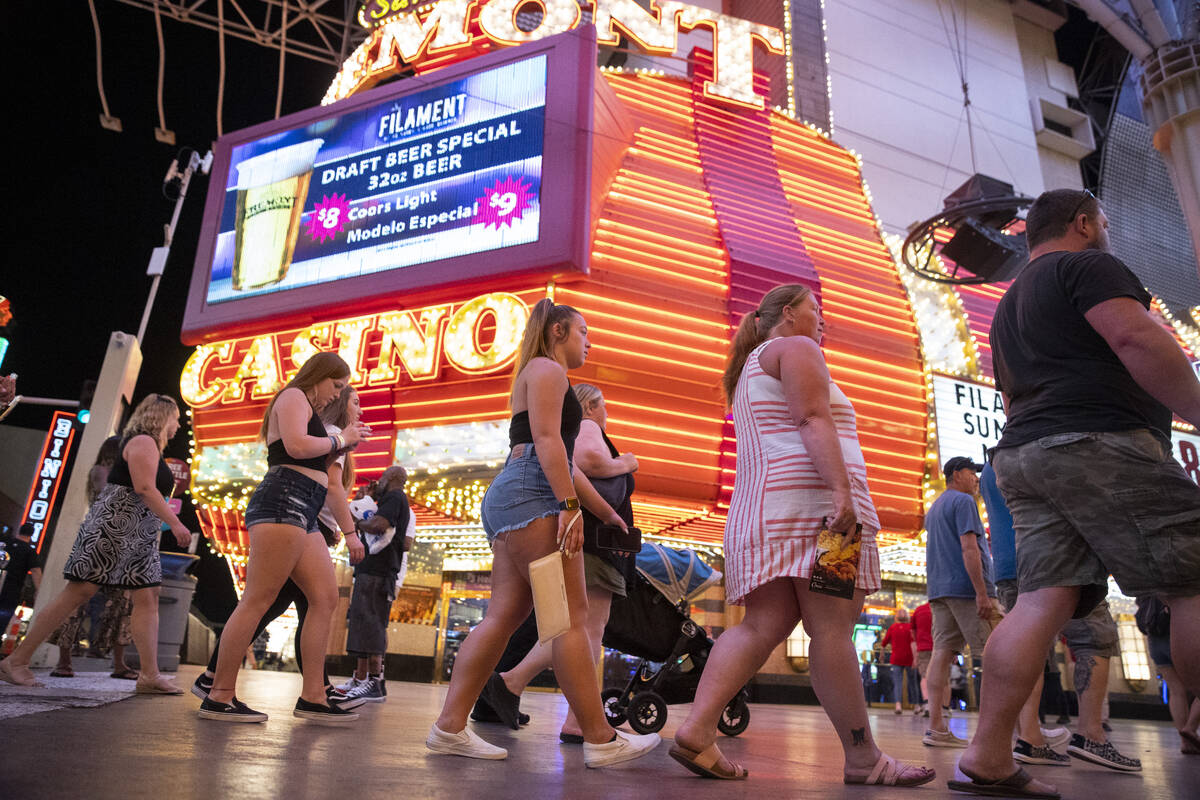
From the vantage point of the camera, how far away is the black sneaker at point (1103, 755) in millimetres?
Answer: 3627

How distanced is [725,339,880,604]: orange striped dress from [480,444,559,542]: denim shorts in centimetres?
67

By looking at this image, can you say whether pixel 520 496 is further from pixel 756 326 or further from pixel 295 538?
pixel 295 538

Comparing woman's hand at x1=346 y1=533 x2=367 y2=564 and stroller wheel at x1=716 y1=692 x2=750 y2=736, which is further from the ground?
woman's hand at x1=346 y1=533 x2=367 y2=564

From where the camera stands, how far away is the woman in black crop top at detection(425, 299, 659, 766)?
283cm

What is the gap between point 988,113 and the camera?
2023 centimetres

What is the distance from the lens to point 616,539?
11.4ft

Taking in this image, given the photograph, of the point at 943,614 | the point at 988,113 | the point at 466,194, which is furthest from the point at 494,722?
the point at 988,113

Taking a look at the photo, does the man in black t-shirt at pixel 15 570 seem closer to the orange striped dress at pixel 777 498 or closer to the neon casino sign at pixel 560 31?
the orange striped dress at pixel 777 498

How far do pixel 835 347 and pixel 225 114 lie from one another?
16.0m

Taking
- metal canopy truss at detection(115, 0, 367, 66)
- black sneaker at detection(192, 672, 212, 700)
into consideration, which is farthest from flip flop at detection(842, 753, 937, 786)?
metal canopy truss at detection(115, 0, 367, 66)

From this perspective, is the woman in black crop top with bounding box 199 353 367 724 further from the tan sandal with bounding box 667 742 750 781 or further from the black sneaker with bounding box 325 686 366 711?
the tan sandal with bounding box 667 742 750 781

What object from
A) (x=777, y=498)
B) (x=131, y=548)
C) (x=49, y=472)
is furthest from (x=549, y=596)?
(x=49, y=472)

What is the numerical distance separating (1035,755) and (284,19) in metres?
16.1

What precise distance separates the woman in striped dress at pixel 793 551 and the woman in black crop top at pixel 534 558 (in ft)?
1.23
